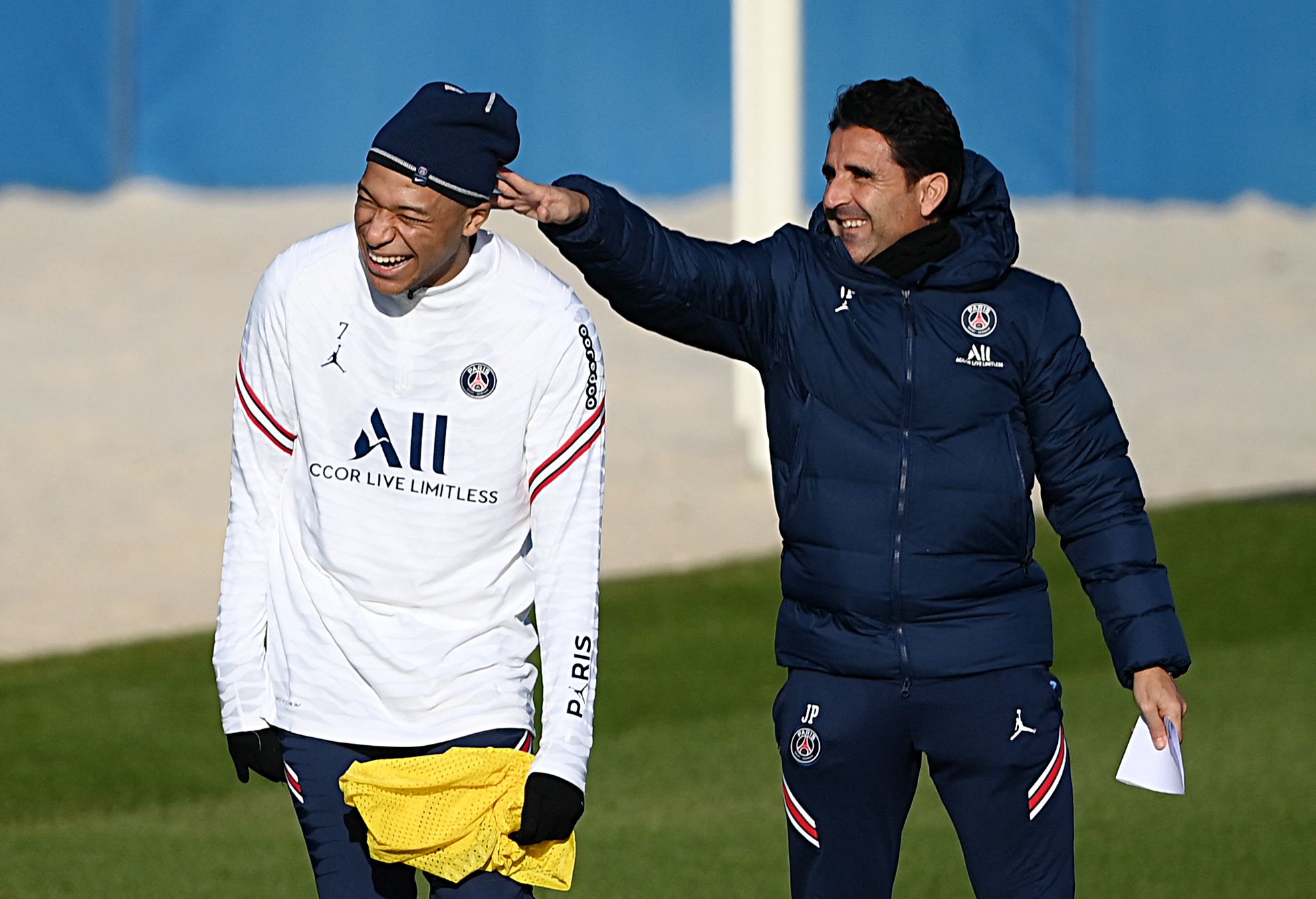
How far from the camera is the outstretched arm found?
379 centimetres

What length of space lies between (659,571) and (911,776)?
7.64 metres

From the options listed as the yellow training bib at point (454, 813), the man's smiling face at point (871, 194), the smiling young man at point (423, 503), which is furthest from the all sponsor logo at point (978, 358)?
the yellow training bib at point (454, 813)

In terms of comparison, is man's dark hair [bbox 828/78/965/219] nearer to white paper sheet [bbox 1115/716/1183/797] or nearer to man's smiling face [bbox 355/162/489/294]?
man's smiling face [bbox 355/162/489/294]

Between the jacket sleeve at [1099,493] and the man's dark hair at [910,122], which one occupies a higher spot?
the man's dark hair at [910,122]

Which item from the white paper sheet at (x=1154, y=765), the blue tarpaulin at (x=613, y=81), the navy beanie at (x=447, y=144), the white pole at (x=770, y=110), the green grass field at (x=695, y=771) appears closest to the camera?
the navy beanie at (x=447, y=144)

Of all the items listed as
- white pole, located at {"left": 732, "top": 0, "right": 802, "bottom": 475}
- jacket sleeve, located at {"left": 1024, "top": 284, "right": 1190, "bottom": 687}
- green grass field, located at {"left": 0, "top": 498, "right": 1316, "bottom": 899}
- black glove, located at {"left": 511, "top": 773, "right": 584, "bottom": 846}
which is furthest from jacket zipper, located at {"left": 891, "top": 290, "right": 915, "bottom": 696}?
white pole, located at {"left": 732, "top": 0, "right": 802, "bottom": 475}

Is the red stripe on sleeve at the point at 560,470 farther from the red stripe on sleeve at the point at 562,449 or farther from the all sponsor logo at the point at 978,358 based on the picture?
the all sponsor logo at the point at 978,358

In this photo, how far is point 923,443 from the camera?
3.91 m

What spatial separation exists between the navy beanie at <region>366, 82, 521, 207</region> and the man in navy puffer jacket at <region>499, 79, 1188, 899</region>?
0.86ft

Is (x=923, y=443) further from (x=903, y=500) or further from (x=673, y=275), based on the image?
(x=673, y=275)

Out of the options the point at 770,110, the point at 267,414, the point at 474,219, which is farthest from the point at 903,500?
the point at 770,110

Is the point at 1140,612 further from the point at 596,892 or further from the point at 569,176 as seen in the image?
the point at 596,892

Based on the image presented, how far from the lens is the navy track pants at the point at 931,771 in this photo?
3943 mm

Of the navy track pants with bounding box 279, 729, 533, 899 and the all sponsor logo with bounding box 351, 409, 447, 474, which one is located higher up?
the all sponsor logo with bounding box 351, 409, 447, 474
